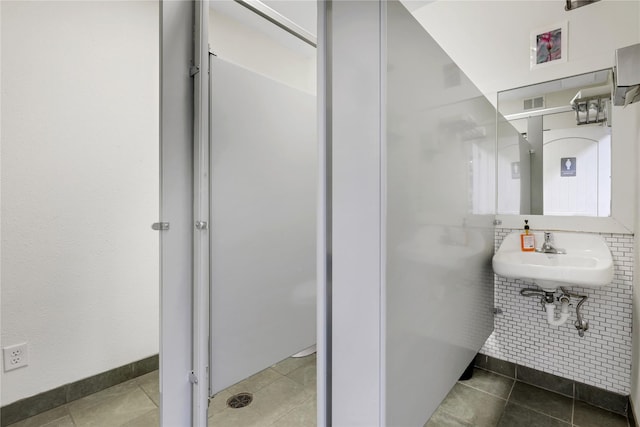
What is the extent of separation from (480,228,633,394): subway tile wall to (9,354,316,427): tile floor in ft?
4.22

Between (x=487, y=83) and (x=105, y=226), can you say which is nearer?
(x=105, y=226)

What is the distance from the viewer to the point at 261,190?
150cm

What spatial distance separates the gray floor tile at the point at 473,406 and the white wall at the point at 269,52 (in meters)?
1.88

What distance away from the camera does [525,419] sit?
1.56 metres

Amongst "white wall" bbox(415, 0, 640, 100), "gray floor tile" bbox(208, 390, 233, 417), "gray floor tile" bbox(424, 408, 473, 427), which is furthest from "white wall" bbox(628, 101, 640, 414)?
"gray floor tile" bbox(208, 390, 233, 417)

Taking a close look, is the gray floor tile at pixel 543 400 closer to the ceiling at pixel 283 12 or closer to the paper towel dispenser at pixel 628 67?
the paper towel dispenser at pixel 628 67

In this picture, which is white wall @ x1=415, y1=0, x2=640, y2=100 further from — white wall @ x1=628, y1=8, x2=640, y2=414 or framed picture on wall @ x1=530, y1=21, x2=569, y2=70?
white wall @ x1=628, y1=8, x2=640, y2=414

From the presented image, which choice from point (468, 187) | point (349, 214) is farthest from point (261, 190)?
point (468, 187)

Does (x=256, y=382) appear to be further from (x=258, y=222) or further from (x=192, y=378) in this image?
(x=258, y=222)

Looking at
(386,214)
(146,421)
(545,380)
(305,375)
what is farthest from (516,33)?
(146,421)

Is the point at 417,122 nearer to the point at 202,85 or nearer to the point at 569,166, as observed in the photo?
the point at 202,85

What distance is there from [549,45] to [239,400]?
99.2 inches

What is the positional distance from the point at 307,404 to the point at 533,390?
4.54ft

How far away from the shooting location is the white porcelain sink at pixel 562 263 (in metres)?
1.36
